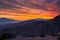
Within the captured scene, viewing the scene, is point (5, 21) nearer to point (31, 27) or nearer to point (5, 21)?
point (5, 21)

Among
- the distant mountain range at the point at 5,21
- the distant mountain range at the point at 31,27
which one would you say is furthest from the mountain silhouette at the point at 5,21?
the distant mountain range at the point at 31,27

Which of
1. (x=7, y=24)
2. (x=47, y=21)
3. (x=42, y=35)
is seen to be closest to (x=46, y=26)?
(x=47, y=21)

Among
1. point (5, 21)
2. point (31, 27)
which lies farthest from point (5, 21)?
point (31, 27)

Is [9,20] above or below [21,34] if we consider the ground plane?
above

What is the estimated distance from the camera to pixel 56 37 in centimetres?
2206

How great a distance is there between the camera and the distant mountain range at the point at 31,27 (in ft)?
66.2

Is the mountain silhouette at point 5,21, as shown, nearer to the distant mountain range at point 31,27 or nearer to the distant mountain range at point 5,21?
the distant mountain range at point 5,21

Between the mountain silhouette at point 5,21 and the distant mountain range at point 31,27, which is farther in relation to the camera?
the distant mountain range at point 31,27

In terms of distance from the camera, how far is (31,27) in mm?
21875

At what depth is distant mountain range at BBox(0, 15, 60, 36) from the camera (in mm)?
20172

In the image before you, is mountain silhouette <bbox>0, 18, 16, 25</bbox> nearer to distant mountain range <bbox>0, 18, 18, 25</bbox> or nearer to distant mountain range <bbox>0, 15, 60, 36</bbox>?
distant mountain range <bbox>0, 18, 18, 25</bbox>

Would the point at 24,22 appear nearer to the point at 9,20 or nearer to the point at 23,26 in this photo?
the point at 23,26

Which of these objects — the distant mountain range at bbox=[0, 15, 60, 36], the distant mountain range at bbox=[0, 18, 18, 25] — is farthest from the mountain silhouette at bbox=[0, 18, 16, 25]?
the distant mountain range at bbox=[0, 15, 60, 36]

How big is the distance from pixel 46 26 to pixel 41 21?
1385mm
